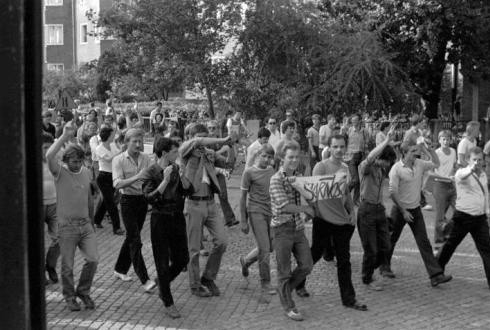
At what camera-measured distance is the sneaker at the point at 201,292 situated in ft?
27.0

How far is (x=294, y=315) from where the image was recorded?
24.2ft

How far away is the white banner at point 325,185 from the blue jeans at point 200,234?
1.28m

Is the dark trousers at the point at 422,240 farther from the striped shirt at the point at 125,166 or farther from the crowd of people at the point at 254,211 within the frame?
the striped shirt at the point at 125,166

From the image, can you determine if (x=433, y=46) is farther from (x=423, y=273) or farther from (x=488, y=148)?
(x=423, y=273)

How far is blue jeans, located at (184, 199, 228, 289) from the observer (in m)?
8.15

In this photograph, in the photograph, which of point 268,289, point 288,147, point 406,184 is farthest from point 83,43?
point 288,147

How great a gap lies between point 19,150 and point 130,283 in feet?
24.4

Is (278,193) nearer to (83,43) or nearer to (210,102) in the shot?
(210,102)

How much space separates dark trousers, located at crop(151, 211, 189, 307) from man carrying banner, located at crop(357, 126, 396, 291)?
237cm

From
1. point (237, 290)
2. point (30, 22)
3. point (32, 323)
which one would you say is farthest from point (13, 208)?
point (237, 290)

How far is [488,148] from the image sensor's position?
1213 centimetres

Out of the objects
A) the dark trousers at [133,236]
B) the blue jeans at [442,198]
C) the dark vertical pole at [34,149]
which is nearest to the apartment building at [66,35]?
the blue jeans at [442,198]

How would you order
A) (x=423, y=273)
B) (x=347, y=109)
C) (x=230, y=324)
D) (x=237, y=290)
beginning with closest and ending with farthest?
1. (x=230, y=324)
2. (x=237, y=290)
3. (x=423, y=273)
4. (x=347, y=109)

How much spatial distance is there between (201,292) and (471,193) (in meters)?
3.40
